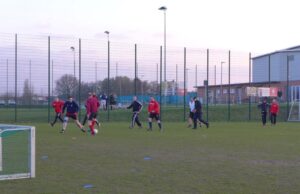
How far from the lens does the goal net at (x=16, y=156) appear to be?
9.81 meters

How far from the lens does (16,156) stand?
1298cm

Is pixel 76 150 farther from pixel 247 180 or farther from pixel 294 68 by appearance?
pixel 294 68

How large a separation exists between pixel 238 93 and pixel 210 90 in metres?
6.24

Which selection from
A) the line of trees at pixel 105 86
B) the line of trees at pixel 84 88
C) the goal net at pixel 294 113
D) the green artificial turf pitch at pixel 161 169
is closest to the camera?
the green artificial turf pitch at pixel 161 169

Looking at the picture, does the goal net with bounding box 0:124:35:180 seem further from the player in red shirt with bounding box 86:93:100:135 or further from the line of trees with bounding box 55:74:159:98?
the line of trees with bounding box 55:74:159:98

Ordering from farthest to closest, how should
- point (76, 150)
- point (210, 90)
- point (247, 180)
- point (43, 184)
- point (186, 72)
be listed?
point (210, 90)
point (186, 72)
point (76, 150)
point (247, 180)
point (43, 184)

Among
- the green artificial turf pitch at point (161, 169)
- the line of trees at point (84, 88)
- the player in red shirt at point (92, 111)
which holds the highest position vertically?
the line of trees at point (84, 88)

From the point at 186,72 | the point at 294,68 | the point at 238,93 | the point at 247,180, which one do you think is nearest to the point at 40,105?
the point at 186,72

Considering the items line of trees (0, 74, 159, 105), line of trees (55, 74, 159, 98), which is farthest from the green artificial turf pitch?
line of trees (55, 74, 159, 98)

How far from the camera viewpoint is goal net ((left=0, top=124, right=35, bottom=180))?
32.2ft

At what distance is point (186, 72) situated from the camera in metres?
39.1

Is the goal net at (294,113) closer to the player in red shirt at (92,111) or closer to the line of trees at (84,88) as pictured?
the line of trees at (84,88)

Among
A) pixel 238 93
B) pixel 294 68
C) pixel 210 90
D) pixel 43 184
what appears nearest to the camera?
pixel 43 184

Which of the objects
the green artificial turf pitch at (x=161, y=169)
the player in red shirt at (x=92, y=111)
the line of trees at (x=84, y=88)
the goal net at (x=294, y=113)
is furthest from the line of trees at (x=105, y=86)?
the green artificial turf pitch at (x=161, y=169)
